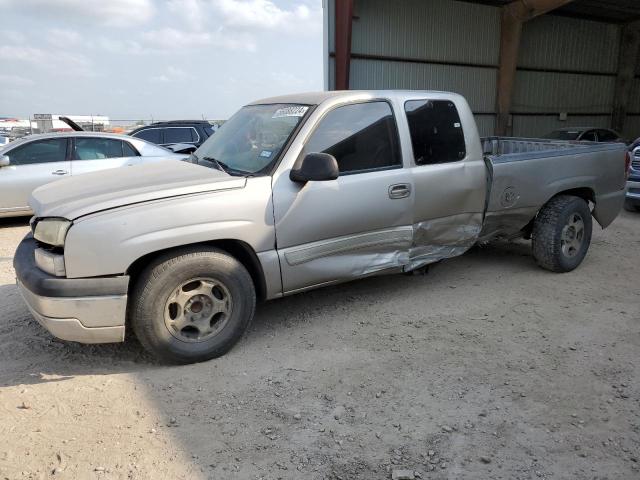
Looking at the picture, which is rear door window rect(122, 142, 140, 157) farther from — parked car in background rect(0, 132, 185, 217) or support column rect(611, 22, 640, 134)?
support column rect(611, 22, 640, 134)

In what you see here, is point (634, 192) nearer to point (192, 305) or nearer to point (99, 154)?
point (192, 305)

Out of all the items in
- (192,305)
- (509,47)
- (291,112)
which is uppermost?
(509,47)

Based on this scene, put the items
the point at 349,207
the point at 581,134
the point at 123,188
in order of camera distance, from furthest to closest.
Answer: the point at 581,134 → the point at 349,207 → the point at 123,188

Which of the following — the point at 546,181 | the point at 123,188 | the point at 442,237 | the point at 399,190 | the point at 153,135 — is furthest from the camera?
the point at 153,135

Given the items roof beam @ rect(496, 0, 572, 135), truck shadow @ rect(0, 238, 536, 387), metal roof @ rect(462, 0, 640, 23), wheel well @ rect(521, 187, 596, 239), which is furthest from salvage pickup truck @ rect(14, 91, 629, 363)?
metal roof @ rect(462, 0, 640, 23)

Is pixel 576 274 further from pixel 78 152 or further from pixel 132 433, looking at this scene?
pixel 78 152

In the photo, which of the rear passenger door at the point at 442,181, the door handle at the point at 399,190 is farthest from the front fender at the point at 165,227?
the rear passenger door at the point at 442,181

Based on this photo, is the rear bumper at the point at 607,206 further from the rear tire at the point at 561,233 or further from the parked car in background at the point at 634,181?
the parked car in background at the point at 634,181

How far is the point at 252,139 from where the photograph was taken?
13.4 ft

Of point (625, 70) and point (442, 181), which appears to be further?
point (625, 70)

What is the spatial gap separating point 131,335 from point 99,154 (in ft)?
17.4

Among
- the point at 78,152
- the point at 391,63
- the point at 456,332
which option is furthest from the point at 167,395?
the point at 391,63

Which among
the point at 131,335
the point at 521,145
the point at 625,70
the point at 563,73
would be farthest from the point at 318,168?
the point at 625,70

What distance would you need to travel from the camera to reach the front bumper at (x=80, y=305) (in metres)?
3.05
